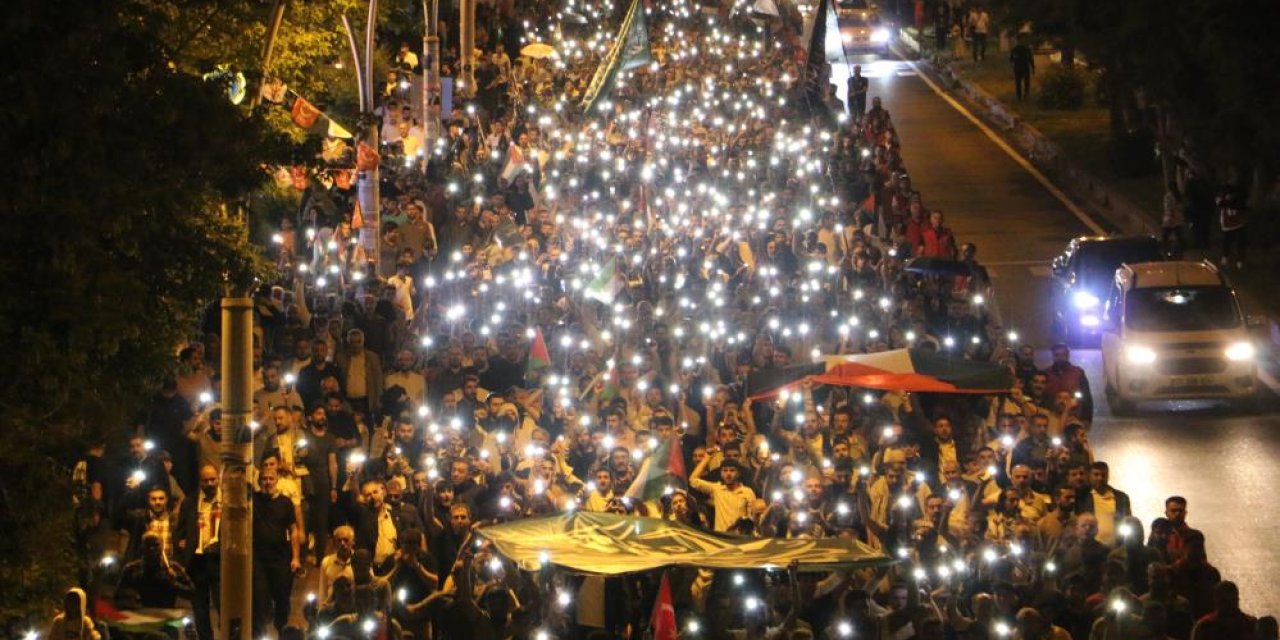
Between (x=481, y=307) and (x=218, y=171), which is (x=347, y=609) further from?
(x=481, y=307)

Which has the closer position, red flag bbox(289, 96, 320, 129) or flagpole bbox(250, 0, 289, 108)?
flagpole bbox(250, 0, 289, 108)

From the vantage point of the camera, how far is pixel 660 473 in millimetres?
17016

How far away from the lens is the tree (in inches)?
469

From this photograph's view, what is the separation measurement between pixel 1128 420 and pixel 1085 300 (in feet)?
13.2

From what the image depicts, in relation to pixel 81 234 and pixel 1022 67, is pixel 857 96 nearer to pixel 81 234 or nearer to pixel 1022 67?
pixel 1022 67

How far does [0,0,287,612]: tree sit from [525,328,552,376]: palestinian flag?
7.10 meters

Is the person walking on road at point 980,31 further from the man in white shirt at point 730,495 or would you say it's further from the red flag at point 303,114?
the man in white shirt at point 730,495

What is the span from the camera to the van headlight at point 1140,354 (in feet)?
80.5

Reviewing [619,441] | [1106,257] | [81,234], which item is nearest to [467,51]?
[1106,257]

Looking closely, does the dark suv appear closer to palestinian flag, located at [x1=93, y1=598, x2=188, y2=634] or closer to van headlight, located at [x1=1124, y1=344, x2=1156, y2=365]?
van headlight, located at [x1=1124, y1=344, x2=1156, y2=365]

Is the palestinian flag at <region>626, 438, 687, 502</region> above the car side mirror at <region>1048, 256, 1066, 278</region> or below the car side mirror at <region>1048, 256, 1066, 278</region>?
below

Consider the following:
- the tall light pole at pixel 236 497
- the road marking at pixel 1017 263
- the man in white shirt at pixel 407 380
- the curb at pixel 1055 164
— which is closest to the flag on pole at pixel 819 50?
the road marking at pixel 1017 263

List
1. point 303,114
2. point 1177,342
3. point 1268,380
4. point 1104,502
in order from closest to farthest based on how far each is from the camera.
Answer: point 1104,502 → point 303,114 → point 1177,342 → point 1268,380

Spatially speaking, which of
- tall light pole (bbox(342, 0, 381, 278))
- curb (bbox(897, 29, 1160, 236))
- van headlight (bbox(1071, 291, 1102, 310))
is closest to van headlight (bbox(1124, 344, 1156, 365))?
van headlight (bbox(1071, 291, 1102, 310))
